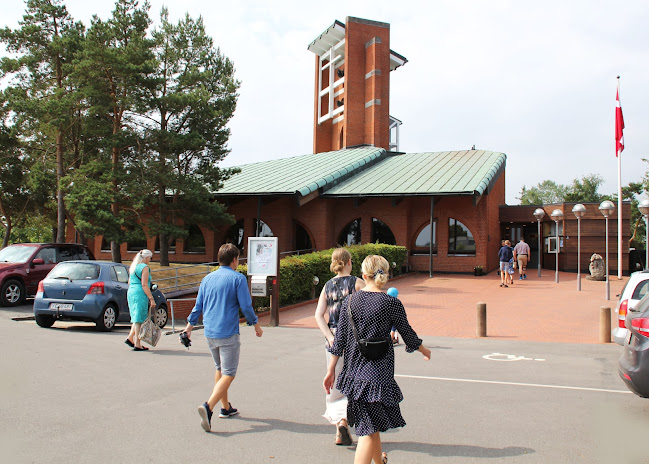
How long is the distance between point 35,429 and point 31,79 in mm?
21776

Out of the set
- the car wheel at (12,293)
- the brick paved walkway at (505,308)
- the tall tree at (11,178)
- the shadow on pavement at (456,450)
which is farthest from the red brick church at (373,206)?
the shadow on pavement at (456,450)

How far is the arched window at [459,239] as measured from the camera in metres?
24.7

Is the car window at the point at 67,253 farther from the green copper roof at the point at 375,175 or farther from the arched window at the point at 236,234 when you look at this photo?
the arched window at the point at 236,234

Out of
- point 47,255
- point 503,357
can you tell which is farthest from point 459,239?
point 47,255

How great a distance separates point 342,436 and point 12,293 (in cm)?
1322

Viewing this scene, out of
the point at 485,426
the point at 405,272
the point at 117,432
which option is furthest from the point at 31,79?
the point at 485,426

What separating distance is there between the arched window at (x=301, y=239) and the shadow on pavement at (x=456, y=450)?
2359 centimetres

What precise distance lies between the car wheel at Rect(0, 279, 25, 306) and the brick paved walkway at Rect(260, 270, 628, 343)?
695 centimetres

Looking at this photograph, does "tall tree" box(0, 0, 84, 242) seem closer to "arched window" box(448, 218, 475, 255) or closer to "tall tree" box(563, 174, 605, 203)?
"arched window" box(448, 218, 475, 255)

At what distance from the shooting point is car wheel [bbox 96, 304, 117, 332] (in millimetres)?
10898

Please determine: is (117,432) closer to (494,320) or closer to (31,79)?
(494,320)

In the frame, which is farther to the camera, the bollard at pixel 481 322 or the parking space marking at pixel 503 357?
the bollard at pixel 481 322

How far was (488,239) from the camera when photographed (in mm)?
25078

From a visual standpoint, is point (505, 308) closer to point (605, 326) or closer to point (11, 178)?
point (605, 326)
